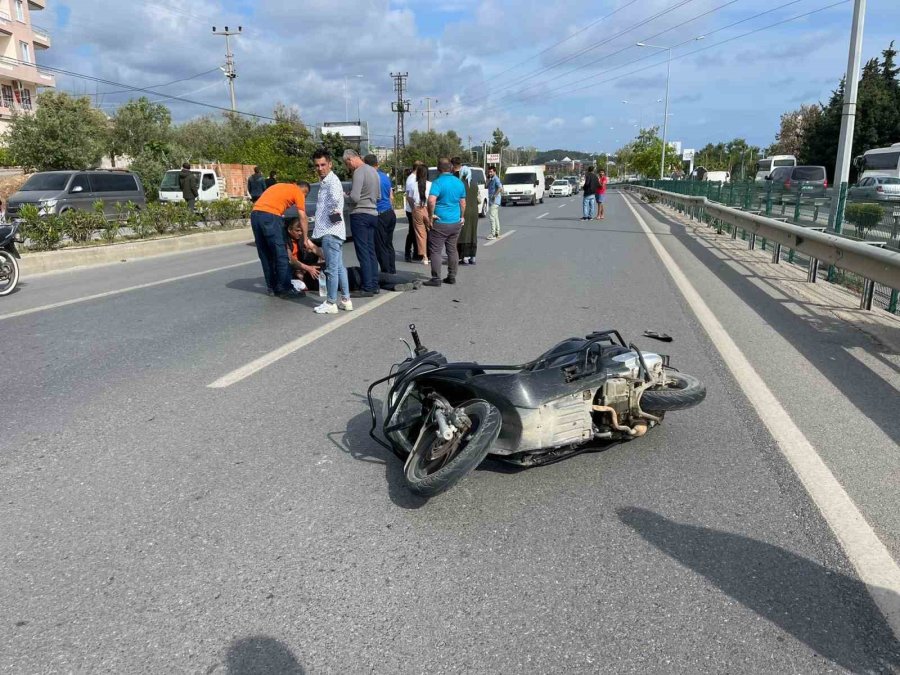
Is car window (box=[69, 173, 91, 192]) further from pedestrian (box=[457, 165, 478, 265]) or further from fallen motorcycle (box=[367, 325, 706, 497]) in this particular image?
fallen motorcycle (box=[367, 325, 706, 497])

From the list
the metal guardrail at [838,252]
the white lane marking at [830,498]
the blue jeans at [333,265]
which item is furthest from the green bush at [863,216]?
the blue jeans at [333,265]

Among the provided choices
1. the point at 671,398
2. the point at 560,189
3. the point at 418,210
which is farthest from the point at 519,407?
the point at 560,189

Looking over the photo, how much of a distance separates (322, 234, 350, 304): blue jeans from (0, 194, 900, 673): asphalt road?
202cm

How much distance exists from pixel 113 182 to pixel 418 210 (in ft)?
41.3

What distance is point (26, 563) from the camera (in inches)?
114

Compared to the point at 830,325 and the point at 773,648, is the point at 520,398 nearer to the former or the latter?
the point at 773,648

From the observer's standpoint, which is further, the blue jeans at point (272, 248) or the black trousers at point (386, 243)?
the black trousers at point (386, 243)

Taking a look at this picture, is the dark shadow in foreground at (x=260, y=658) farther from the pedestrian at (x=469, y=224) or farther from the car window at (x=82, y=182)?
the car window at (x=82, y=182)

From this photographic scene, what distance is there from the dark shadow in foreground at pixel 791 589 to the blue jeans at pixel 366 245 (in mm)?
6164

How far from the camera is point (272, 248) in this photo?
28.7ft

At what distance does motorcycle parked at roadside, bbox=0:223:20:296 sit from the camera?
9711 mm

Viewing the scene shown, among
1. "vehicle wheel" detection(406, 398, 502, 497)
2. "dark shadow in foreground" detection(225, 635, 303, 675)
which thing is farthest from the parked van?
"dark shadow in foreground" detection(225, 635, 303, 675)

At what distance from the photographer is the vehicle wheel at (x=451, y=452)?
3225 mm

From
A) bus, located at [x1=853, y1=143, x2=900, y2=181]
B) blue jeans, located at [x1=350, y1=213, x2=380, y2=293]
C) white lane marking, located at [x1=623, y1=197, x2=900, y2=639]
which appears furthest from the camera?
bus, located at [x1=853, y1=143, x2=900, y2=181]
